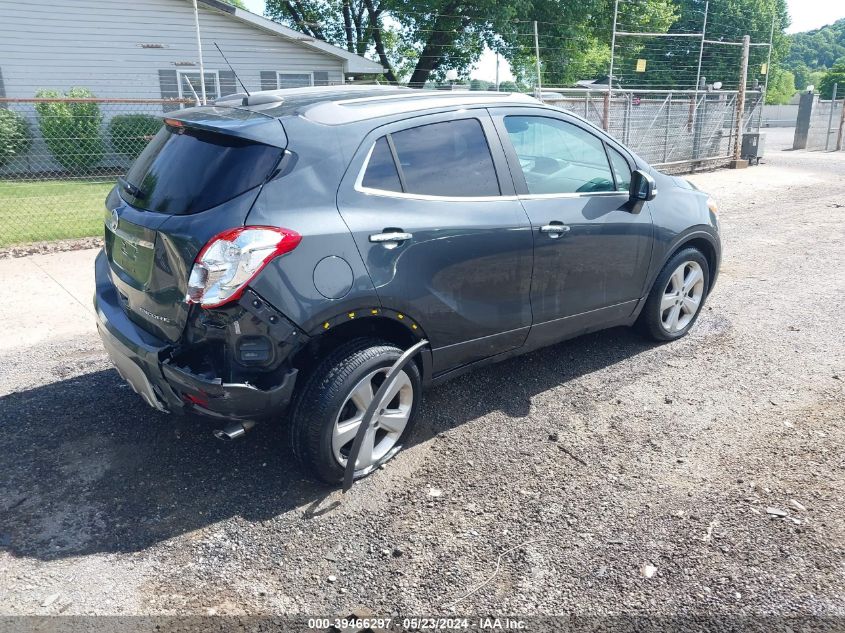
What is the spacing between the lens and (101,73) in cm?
1734

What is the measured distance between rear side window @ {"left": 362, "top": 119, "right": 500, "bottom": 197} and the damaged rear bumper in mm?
1111

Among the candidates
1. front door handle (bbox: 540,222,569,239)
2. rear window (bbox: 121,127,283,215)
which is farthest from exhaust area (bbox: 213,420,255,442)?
front door handle (bbox: 540,222,569,239)

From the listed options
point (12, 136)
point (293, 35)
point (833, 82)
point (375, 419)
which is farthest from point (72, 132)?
point (833, 82)

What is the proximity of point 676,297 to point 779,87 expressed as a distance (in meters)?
79.8

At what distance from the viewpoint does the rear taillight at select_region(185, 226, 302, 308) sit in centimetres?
305

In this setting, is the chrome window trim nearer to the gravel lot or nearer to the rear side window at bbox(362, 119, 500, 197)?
the rear side window at bbox(362, 119, 500, 197)

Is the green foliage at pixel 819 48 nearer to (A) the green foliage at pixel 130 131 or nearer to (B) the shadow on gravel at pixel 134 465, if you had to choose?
(A) the green foliage at pixel 130 131

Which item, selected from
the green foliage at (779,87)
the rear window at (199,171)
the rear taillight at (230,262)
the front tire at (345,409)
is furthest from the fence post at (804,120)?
the green foliage at (779,87)

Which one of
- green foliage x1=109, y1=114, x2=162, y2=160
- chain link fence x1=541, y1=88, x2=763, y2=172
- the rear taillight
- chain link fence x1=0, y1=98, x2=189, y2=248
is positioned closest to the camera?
the rear taillight

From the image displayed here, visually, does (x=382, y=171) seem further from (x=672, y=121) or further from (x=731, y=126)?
(x=731, y=126)

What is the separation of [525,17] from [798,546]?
Answer: 78.5 ft

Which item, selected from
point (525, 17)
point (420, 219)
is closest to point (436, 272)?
point (420, 219)

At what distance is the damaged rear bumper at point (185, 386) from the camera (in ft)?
10.2

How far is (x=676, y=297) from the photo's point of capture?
5.26 metres
